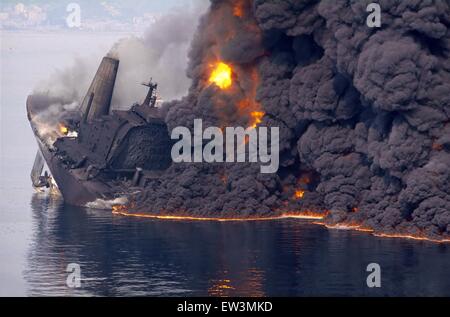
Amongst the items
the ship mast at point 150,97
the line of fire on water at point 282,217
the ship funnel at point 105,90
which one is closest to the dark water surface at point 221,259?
the line of fire on water at point 282,217

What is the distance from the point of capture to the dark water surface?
138500mm

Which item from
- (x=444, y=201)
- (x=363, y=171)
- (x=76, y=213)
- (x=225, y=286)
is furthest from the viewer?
(x=76, y=213)

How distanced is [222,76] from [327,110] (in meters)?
14.0

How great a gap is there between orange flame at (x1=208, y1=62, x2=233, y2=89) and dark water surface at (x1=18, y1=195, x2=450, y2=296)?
15.2 m

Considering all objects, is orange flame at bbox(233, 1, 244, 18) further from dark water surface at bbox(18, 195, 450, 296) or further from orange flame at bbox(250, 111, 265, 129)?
dark water surface at bbox(18, 195, 450, 296)

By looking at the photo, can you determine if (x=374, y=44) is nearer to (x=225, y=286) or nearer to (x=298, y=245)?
(x=298, y=245)

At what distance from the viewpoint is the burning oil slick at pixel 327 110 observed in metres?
157

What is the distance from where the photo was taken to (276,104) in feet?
570

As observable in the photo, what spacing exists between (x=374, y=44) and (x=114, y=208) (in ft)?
129

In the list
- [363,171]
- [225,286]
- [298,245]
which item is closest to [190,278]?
[225,286]
